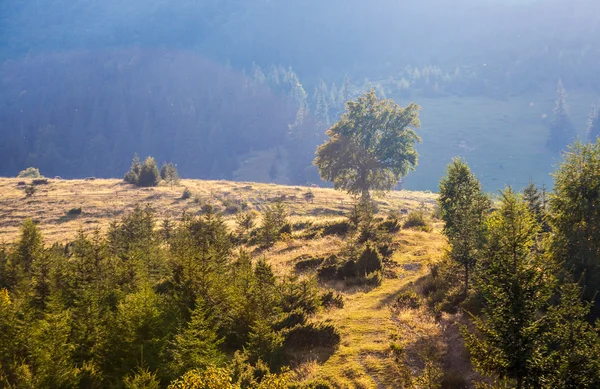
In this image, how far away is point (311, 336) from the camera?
17828mm

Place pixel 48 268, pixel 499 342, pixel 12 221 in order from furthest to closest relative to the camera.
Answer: pixel 12 221
pixel 48 268
pixel 499 342

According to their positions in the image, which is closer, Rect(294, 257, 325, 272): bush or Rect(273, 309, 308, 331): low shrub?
Rect(273, 309, 308, 331): low shrub

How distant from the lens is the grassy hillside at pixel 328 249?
1630 centimetres

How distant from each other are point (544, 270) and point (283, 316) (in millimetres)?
10835

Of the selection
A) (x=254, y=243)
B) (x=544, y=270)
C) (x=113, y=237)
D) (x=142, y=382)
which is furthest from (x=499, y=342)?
(x=113, y=237)

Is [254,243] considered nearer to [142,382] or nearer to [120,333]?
[120,333]

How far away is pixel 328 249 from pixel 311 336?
47.7ft

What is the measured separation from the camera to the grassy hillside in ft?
53.5

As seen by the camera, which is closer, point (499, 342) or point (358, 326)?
point (499, 342)

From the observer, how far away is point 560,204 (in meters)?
21.5

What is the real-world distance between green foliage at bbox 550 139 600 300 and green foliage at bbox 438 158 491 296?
3691mm

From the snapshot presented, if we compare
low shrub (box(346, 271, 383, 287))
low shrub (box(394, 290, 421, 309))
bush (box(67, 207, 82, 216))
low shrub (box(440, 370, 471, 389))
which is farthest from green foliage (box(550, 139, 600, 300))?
bush (box(67, 207, 82, 216))

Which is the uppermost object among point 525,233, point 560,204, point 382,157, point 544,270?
point 382,157

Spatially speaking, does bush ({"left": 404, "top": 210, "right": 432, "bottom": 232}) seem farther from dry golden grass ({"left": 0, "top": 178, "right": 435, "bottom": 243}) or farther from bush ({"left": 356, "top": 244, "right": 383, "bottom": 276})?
dry golden grass ({"left": 0, "top": 178, "right": 435, "bottom": 243})
